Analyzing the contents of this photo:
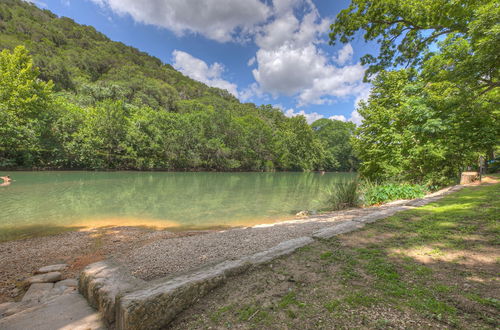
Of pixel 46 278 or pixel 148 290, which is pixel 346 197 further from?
pixel 46 278

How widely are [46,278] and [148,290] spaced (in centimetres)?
309

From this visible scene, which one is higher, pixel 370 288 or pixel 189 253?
pixel 370 288

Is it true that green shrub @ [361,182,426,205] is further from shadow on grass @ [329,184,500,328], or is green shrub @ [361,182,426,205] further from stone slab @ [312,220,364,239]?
stone slab @ [312,220,364,239]

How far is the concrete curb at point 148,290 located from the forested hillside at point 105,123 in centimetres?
2943

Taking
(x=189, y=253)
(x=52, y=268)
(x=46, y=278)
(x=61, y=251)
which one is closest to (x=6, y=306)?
(x=46, y=278)

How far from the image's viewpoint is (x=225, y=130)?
43156 mm

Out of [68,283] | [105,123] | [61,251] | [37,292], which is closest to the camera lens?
[37,292]

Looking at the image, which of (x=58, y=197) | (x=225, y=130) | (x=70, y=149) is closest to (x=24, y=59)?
(x=70, y=149)

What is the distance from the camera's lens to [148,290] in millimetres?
Result: 1874

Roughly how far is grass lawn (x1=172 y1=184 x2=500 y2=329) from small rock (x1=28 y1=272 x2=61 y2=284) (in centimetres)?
324

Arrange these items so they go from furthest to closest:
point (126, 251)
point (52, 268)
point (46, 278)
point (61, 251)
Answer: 1. point (61, 251)
2. point (126, 251)
3. point (52, 268)
4. point (46, 278)

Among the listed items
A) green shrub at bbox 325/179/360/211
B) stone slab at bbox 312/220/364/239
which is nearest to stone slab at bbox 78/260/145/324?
stone slab at bbox 312/220/364/239

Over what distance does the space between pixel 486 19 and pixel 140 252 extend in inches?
308

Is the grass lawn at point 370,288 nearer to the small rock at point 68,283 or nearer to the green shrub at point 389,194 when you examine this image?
the small rock at point 68,283
